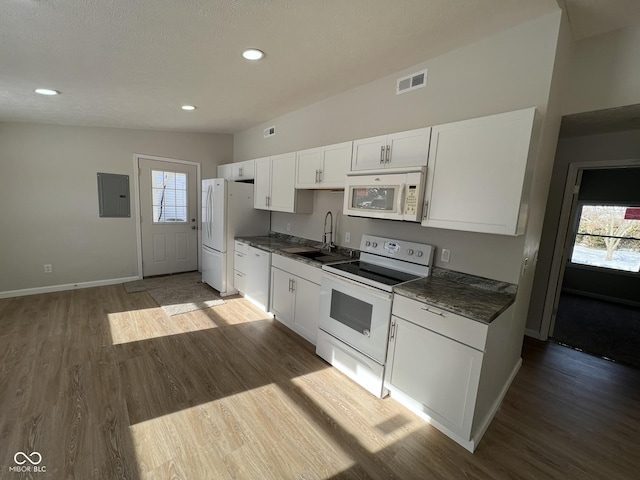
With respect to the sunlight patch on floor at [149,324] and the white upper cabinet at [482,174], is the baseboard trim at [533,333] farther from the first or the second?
the sunlight patch on floor at [149,324]

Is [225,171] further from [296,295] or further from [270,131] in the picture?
[296,295]

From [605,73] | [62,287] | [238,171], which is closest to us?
[605,73]

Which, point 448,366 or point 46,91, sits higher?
point 46,91

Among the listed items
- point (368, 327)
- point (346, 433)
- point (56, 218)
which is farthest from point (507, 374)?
point (56, 218)

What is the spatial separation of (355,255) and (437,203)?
1259 millimetres

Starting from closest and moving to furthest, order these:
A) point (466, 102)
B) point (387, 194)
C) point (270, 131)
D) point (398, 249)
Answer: point (466, 102)
point (387, 194)
point (398, 249)
point (270, 131)

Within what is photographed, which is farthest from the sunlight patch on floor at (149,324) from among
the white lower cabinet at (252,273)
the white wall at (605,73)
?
the white wall at (605,73)

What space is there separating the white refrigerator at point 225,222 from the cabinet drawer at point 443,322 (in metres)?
A: 2.93

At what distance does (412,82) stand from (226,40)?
163 cm

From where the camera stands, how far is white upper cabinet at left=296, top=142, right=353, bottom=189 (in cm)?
283

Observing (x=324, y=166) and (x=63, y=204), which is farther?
(x=63, y=204)

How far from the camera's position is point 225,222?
415 centimetres

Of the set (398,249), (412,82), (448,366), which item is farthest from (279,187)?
(448,366)

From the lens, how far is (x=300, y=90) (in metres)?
3.08
